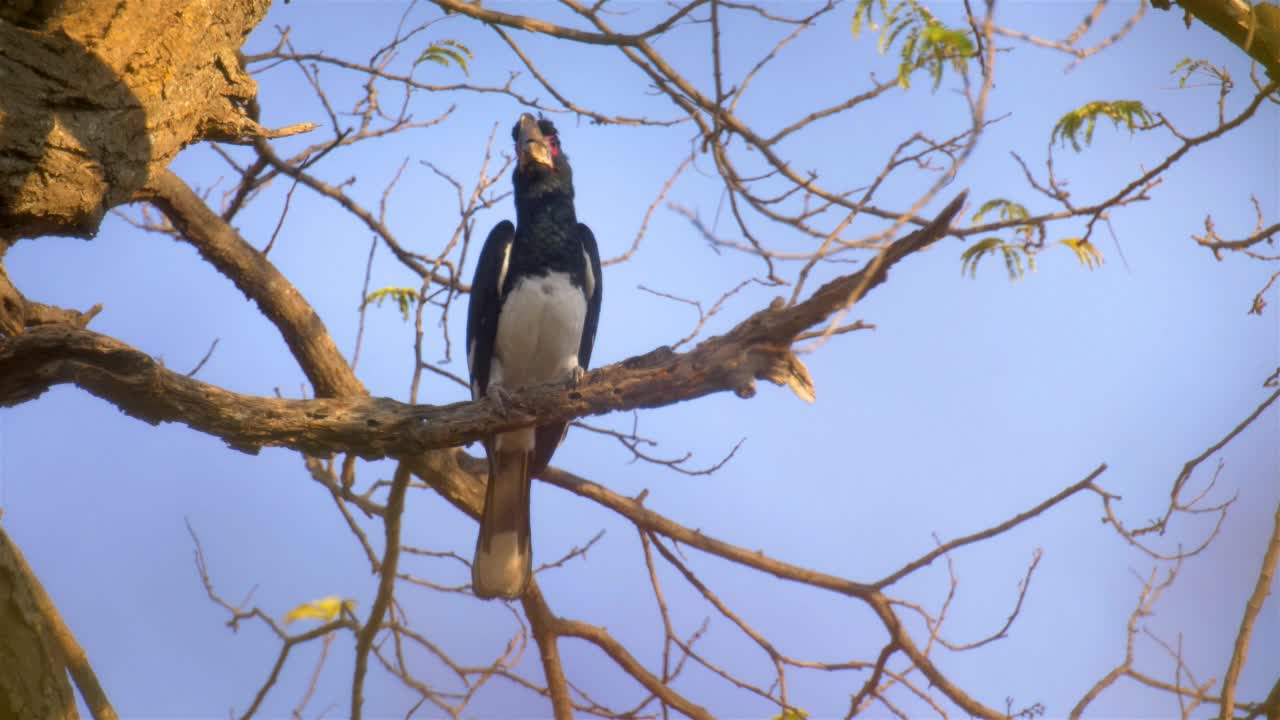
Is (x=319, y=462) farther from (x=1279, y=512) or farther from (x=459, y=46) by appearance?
(x=1279, y=512)

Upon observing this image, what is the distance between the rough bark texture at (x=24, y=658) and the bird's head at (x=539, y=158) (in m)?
2.57

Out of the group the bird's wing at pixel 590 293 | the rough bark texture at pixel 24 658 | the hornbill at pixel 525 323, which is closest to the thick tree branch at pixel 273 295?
the hornbill at pixel 525 323

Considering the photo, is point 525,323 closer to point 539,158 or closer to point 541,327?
point 541,327

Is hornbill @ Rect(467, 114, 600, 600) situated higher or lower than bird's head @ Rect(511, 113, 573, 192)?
lower

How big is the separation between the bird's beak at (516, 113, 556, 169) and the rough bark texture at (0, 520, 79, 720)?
2.62m

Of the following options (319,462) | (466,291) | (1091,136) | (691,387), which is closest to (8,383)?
(691,387)

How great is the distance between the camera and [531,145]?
399 cm

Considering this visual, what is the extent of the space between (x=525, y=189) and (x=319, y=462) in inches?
53.4

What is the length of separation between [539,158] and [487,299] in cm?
67

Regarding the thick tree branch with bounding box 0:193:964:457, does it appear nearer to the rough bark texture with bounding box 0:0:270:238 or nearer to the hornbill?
the rough bark texture with bounding box 0:0:270:238

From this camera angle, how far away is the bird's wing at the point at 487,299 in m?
3.71

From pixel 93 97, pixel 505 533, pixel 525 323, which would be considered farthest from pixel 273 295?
pixel 93 97

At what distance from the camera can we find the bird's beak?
3.96 m

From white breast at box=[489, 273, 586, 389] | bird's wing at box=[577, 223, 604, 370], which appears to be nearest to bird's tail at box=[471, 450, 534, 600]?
white breast at box=[489, 273, 586, 389]
